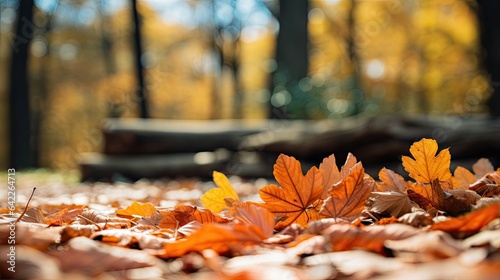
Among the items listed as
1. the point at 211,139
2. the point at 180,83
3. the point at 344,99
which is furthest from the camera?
the point at 180,83

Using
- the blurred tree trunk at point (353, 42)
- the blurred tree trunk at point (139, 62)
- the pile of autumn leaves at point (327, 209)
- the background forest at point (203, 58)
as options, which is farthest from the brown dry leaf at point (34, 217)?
the blurred tree trunk at point (353, 42)

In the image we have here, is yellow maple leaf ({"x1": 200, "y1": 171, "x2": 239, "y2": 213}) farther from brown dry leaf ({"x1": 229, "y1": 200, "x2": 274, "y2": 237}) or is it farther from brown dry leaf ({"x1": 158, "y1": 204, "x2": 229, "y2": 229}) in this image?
brown dry leaf ({"x1": 229, "y1": 200, "x2": 274, "y2": 237})

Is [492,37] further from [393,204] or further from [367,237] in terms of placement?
[367,237]

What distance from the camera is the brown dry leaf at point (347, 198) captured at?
1134mm

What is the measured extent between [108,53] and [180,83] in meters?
5.49

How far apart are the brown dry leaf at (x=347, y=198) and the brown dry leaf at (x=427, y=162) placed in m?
0.14

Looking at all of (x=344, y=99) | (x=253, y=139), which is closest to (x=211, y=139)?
(x=253, y=139)

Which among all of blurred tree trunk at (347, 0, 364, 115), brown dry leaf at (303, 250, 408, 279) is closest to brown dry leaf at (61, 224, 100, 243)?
brown dry leaf at (303, 250, 408, 279)

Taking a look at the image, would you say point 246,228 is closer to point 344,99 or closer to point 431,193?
point 431,193

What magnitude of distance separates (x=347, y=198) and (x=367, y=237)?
0.97ft

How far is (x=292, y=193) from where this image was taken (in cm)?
118

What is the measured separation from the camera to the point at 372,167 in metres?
5.41

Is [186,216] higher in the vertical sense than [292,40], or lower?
lower

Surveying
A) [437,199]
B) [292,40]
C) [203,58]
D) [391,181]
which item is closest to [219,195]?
[391,181]
